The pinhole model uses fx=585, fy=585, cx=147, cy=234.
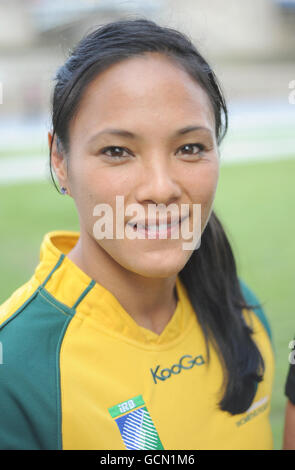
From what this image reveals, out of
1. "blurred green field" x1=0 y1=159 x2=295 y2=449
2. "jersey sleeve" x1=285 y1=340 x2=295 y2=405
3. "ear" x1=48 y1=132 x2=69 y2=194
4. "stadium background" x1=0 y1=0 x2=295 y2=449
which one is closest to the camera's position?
"ear" x1=48 y1=132 x2=69 y2=194

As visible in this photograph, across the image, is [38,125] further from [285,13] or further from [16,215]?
[285,13]

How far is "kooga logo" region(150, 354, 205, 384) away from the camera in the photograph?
1440mm

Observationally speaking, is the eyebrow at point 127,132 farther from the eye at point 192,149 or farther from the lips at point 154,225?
the lips at point 154,225

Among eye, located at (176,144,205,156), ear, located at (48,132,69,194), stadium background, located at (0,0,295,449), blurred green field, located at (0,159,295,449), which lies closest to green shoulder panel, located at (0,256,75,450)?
ear, located at (48,132,69,194)

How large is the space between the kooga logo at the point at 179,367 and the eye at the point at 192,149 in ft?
1.74

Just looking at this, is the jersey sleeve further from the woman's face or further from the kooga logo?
the woman's face

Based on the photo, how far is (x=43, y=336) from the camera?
1314 mm

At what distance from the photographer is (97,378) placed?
1.35 meters

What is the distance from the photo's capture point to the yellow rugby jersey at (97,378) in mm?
1260

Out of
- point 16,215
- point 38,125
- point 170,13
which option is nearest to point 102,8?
point 38,125

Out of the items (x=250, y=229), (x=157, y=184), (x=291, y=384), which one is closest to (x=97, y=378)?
(x=157, y=184)

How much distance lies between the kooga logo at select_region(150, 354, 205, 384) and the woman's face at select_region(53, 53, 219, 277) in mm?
283

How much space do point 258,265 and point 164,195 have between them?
4.22m

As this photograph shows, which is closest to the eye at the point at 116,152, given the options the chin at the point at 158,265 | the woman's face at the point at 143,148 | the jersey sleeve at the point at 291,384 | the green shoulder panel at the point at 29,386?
the woman's face at the point at 143,148
